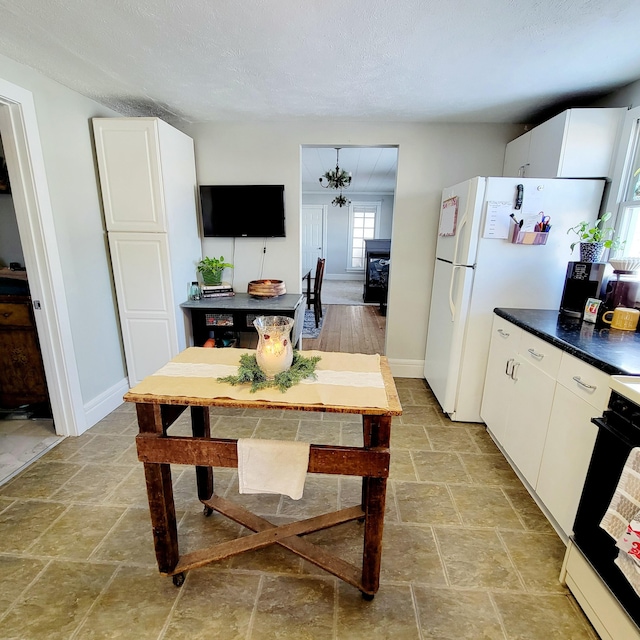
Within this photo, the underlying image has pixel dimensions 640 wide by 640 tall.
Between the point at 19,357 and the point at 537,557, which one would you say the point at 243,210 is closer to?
the point at 19,357

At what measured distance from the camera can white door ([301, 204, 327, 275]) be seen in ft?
29.9

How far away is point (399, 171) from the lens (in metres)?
3.10

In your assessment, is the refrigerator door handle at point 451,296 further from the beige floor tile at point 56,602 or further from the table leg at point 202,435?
the beige floor tile at point 56,602

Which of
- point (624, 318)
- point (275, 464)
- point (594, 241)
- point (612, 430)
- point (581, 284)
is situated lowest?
point (275, 464)

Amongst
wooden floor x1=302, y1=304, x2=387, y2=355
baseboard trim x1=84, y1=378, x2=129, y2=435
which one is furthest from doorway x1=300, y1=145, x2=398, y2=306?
baseboard trim x1=84, y1=378, x2=129, y2=435

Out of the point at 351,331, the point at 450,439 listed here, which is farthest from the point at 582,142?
the point at 351,331

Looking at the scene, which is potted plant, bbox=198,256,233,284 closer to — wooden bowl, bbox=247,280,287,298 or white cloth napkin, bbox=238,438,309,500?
wooden bowl, bbox=247,280,287,298

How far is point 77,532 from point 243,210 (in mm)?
2600

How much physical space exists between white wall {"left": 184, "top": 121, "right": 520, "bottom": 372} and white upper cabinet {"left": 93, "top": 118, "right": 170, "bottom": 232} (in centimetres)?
69

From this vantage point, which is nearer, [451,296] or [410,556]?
[410,556]

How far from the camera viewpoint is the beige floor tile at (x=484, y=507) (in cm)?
172

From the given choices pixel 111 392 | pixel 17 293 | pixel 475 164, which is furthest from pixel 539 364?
pixel 17 293

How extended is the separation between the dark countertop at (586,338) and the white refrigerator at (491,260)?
0.63 feet

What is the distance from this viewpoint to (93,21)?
1.58 meters
